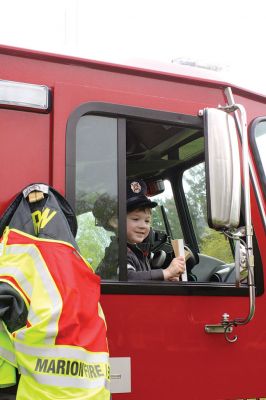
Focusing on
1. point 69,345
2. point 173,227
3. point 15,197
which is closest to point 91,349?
point 69,345

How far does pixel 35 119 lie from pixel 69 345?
0.99 metres

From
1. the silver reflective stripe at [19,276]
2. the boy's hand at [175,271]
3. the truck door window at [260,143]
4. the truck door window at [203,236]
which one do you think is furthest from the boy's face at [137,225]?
the silver reflective stripe at [19,276]

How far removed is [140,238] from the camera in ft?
9.35

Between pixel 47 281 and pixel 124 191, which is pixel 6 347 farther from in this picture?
pixel 124 191

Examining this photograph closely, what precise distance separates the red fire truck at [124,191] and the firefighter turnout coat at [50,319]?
41cm

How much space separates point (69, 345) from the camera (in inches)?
70.6

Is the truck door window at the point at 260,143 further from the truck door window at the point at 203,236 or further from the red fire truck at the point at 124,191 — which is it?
the truck door window at the point at 203,236

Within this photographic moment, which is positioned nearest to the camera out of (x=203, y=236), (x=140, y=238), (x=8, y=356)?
(x=8, y=356)

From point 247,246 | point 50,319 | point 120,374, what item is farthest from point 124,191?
point 50,319

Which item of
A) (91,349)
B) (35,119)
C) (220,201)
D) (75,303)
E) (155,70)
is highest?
(155,70)

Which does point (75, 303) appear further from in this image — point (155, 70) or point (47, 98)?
point (155, 70)

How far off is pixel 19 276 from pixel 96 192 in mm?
703

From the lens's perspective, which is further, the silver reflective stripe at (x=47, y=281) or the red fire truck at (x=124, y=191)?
the red fire truck at (x=124, y=191)

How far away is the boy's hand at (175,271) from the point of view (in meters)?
2.62
